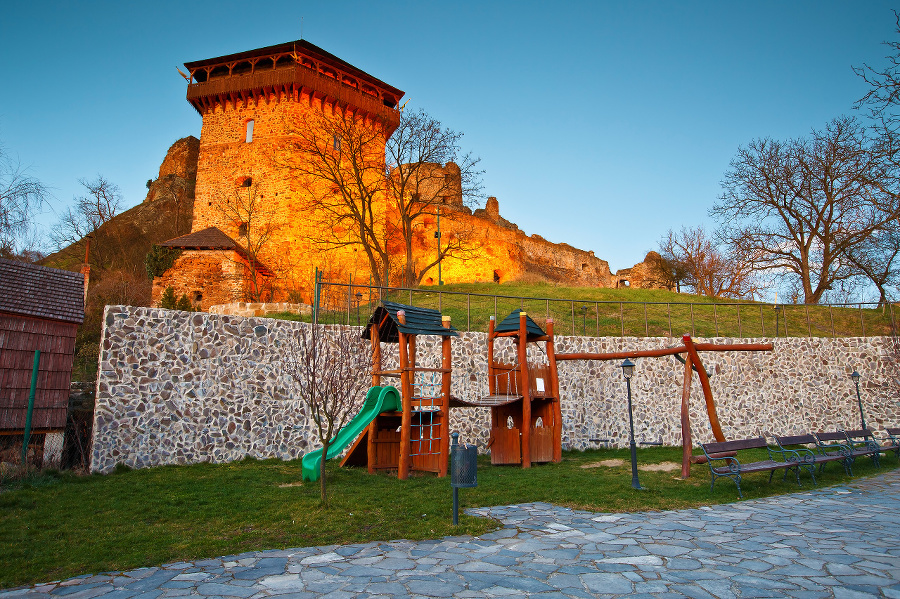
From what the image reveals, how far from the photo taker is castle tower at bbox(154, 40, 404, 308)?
2564 cm

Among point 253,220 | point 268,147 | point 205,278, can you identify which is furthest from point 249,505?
point 268,147

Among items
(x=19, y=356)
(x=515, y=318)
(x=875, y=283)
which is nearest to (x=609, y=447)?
(x=515, y=318)

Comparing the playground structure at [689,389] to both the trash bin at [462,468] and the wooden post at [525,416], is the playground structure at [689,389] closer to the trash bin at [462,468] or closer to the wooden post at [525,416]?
the wooden post at [525,416]

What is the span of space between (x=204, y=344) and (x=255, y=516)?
5.13m

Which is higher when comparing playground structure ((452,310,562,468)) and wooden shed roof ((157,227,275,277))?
wooden shed roof ((157,227,275,277))

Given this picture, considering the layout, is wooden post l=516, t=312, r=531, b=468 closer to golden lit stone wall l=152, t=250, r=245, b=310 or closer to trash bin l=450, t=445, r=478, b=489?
trash bin l=450, t=445, r=478, b=489

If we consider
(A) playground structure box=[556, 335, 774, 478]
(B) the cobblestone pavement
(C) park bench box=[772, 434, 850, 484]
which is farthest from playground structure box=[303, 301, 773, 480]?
(B) the cobblestone pavement

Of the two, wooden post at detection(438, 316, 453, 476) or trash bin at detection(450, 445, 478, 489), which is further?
wooden post at detection(438, 316, 453, 476)

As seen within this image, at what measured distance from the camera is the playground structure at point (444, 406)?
9.45m

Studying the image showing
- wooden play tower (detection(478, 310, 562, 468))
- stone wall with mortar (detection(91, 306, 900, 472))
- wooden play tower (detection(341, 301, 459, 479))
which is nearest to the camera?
wooden play tower (detection(341, 301, 459, 479))

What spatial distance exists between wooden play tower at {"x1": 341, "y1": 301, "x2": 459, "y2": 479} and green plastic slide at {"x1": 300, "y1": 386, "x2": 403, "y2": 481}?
0.77 feet

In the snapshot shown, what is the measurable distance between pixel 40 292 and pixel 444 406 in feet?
25.3

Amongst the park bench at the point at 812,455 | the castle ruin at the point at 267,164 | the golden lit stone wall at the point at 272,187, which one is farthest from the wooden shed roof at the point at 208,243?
the park bench at the point at 812,455

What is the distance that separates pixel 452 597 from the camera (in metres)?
3.85
